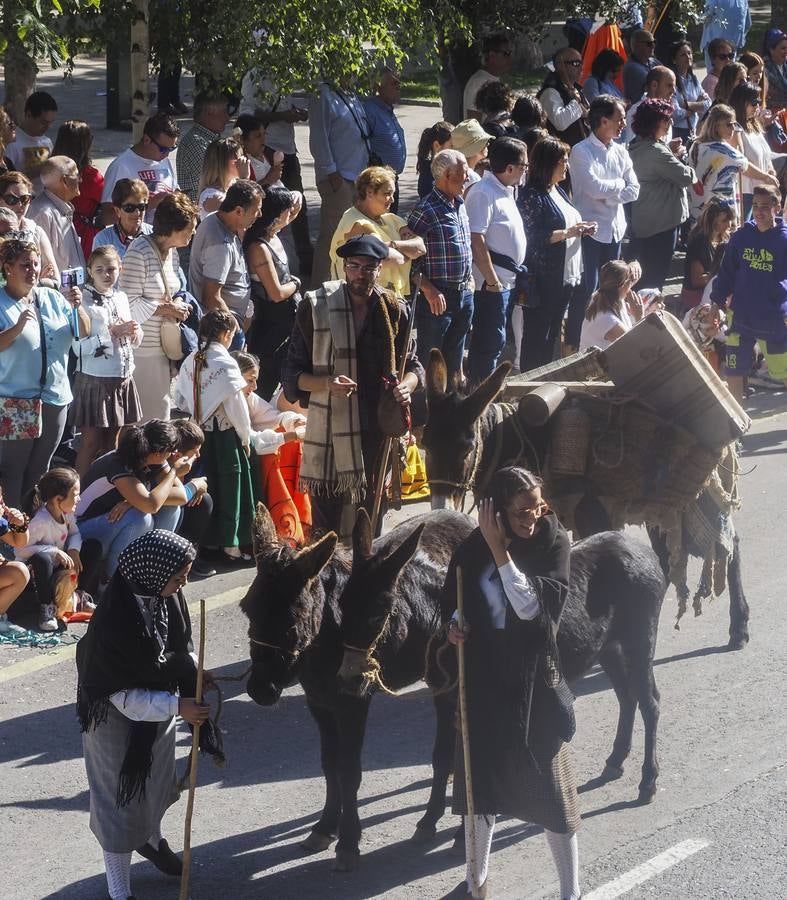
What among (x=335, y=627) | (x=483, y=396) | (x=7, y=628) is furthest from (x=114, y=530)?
(x=335, y=627)

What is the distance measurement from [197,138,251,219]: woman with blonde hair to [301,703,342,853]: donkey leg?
5878mm

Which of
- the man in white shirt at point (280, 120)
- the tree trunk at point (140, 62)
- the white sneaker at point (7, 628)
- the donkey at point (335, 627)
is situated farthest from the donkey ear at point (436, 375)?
the man in white shirt at point (280, 120)

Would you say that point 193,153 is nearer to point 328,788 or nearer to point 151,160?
point 151,160

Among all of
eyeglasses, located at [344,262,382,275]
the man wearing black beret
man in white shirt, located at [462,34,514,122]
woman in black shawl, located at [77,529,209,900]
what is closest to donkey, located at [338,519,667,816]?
woman in black shawl, located at [77,529,209,900]

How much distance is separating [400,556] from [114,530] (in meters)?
2.98

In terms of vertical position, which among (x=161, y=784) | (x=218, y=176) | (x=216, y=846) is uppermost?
(x=218, y=176)

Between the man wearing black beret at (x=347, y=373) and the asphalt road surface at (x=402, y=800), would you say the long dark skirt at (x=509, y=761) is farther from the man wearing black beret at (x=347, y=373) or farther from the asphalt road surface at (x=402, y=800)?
the man wearing black beret at (x=347, y=373)

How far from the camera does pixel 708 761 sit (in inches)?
287

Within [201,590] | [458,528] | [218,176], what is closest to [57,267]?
[218,176]

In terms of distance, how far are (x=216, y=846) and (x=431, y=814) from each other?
3.07 feet

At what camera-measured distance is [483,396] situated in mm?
7703

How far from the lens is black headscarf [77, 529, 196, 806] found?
5734 mm

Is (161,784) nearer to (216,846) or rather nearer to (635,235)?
(216,846)

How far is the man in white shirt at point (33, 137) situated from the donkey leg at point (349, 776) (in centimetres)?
684
